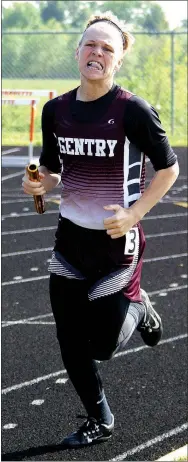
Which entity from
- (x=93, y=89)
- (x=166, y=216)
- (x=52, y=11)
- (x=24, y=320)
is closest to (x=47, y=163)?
(x=93, y=89)

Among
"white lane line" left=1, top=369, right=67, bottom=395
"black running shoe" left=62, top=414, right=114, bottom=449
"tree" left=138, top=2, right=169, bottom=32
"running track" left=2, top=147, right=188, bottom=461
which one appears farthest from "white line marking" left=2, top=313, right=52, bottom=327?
"tree" left=138, top=2, right=169, bottom=32

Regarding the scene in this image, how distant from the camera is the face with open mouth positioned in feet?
14.5

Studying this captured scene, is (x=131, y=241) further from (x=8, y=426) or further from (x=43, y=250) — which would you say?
(x=43, y=250)

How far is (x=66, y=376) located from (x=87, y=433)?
152 centimetres

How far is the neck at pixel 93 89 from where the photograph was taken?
4.53m

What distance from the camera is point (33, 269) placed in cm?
1004

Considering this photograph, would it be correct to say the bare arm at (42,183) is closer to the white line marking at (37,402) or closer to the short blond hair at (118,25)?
the short blond hair at (118,25)

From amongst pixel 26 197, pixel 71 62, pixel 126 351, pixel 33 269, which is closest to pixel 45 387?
pixel 126 351

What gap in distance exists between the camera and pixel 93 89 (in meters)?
4.57

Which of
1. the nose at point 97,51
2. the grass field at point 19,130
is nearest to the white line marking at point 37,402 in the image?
the nose at point 97,51

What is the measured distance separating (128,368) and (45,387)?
2.14ft

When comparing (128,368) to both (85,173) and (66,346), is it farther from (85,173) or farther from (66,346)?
(85,173)

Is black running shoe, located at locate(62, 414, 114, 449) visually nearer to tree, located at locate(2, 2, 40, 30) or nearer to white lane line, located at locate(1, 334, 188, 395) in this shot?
white lane line, located at locate(1, 334, 188, 395)

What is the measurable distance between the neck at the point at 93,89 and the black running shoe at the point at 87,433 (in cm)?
160
